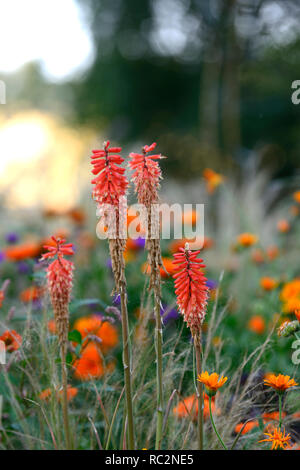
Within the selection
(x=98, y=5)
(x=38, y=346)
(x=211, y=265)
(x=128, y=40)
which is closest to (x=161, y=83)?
(x=128, y=40)

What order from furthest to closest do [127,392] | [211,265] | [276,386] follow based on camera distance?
[211,265] → [276,386] → [127,392]

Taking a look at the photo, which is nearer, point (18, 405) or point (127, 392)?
point (127, 392)

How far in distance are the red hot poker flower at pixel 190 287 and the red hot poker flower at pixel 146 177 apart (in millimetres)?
107

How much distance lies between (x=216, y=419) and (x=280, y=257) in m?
1.60

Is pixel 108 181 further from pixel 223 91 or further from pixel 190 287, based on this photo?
pixel 223 91

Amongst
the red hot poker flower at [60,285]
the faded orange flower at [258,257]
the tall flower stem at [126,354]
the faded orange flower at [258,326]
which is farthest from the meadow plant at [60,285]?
the faded orange flower at [258,257]

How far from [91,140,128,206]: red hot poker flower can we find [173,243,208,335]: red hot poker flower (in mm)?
148

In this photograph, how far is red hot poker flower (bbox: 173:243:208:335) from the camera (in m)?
0.88

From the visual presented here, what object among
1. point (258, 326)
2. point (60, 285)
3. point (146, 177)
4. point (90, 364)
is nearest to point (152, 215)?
point (146, 177)

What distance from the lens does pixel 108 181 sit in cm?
83

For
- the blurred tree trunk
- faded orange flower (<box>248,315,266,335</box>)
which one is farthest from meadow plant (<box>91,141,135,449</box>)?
the blurred tree trunk

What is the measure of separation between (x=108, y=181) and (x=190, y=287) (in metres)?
0.23
